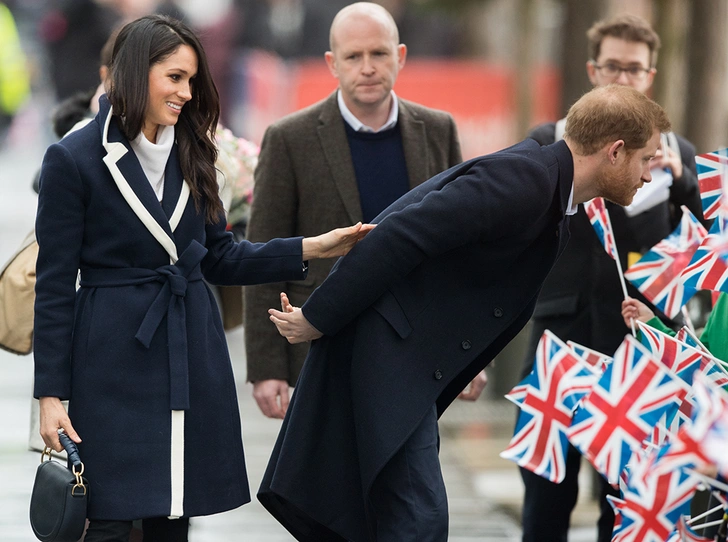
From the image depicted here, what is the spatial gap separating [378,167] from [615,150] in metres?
1.40

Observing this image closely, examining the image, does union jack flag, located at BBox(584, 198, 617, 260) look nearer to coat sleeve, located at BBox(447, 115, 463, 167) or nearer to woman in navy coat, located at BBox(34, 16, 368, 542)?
coat sleeve, located at BBox(447, 115, 463, 167)

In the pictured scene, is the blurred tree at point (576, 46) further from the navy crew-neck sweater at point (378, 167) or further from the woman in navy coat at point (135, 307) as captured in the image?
the woman in navy coat at point (135, 307)

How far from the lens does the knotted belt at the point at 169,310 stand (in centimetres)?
430

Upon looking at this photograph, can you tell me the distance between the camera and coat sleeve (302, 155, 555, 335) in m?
4.24

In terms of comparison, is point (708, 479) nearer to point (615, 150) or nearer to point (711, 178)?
point (615, 150)

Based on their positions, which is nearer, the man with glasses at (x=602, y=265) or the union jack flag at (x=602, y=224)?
the union jack flag at (x=602, y=224)

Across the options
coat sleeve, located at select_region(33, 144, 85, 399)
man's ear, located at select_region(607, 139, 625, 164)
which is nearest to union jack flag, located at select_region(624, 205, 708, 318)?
man's ear, located at select_region(607, 139, 625, 164)

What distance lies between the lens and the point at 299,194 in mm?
5586

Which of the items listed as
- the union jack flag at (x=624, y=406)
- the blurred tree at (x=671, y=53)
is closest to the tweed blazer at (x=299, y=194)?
the union jack flag at (x=624, y=406)

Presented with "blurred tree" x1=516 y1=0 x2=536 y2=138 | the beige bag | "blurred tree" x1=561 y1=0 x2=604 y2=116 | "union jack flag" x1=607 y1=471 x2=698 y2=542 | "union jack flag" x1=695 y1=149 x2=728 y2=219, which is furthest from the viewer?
"blurred tree" x1=516 y1=0 x2=536 y2=138

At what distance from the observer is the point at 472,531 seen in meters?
7.14

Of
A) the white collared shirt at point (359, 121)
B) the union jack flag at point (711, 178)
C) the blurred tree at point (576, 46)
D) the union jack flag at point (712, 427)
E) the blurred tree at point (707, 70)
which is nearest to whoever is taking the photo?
the union jack flag at point (712, 427)

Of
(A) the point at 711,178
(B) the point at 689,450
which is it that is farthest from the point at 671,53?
(B) the point at 689,450

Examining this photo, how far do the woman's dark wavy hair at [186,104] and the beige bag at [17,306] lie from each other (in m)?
0.84
